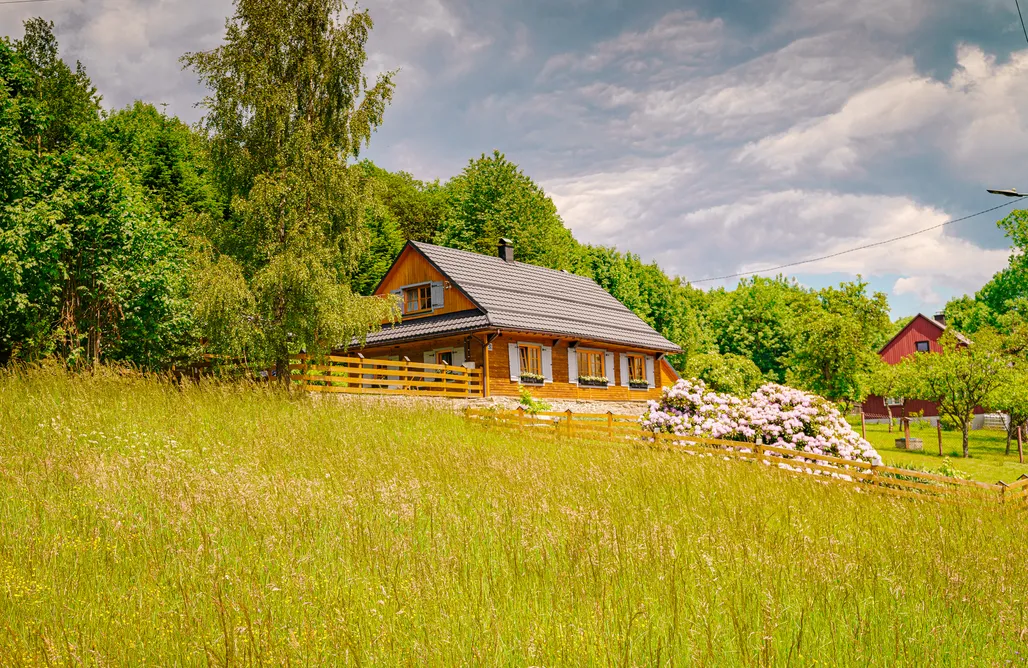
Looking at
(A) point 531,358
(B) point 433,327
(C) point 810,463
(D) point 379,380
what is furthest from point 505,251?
(C) point 810,463

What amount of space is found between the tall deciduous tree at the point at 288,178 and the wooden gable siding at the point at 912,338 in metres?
54.6

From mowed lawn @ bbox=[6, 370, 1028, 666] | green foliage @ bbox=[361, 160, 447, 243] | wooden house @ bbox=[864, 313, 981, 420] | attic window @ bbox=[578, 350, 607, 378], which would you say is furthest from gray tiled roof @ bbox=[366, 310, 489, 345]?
wooden house @ bbox=[864, 313, 981, 420]

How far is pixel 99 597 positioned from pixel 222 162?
17.0m

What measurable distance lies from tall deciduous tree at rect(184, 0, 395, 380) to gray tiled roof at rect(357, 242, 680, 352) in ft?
30.0

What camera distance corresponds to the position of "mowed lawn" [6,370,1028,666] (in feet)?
13.1

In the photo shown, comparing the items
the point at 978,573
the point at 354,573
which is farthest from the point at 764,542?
the point at 354,573

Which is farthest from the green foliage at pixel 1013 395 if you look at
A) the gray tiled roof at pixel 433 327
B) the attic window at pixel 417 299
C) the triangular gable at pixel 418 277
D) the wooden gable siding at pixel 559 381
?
the attic window at pixel 417 299

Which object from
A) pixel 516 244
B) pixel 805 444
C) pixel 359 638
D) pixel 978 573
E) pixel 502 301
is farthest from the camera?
pixel 516 244

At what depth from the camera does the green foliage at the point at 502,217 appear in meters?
47.2

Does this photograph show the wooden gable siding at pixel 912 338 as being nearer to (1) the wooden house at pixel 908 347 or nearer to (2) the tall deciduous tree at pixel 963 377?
(1) the wooden house at pixel 908 347

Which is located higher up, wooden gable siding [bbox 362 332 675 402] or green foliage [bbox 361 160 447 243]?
green foliage [bbox 361 160 447 243]

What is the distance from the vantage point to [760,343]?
188ft

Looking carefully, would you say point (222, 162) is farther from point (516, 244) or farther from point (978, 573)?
point (516, 244)

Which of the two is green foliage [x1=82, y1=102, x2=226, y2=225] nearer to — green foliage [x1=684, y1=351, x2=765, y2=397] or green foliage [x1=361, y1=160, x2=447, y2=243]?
green foliage [x1=361, y1=160, x2=447, y2=243]
